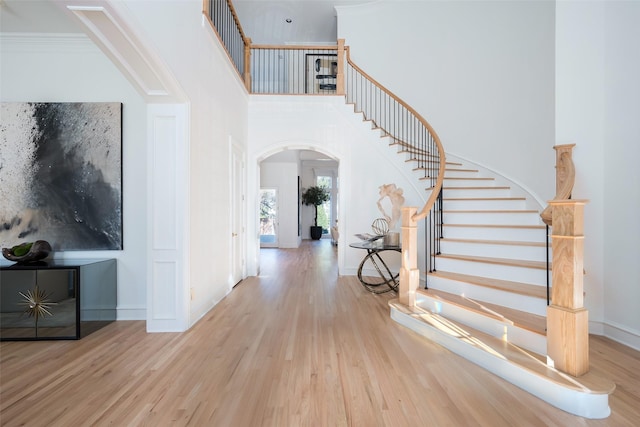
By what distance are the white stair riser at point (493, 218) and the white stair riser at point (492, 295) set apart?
4.18ft

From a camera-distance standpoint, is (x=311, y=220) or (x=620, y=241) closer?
(x=620, y=241)

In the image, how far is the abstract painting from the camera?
3.16 metres

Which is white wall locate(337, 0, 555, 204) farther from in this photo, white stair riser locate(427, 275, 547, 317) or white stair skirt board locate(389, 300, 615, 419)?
white stair skirt board locate(389, 300, 615, 419)

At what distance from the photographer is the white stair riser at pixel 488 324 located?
220 centimetres

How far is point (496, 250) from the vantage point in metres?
3.48

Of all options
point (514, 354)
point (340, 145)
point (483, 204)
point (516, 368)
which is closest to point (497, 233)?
point (483, 204)

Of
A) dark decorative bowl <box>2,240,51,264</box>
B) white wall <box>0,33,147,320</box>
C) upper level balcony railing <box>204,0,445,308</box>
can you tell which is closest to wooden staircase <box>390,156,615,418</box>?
upper level balcony railing <box>204,0,445,308</box>

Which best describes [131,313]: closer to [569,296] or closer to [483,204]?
[569,296]

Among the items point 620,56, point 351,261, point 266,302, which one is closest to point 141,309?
point 266,302

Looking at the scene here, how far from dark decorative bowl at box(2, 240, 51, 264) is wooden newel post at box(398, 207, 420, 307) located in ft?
12.5

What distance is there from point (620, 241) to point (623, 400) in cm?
154

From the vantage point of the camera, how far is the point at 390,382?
2.03m

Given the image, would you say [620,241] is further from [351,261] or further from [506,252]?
[351,261]

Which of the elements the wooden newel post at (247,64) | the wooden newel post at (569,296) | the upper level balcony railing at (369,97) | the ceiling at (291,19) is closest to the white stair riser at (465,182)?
the upper level balcony railing at (369,97)
